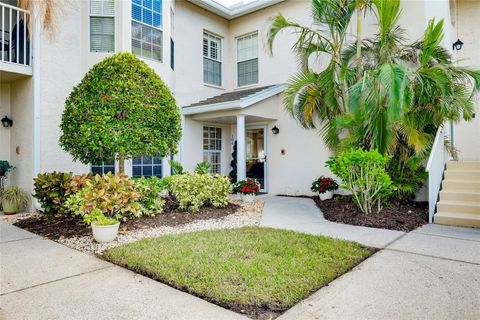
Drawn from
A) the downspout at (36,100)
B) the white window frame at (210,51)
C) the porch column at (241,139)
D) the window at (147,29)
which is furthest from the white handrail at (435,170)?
the downspout at (36,100)

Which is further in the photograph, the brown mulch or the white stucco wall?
the white stucco wall

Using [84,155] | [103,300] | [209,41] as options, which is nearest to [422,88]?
[103,300]

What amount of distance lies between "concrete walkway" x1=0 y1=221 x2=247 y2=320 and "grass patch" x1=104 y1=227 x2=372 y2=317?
0.18 meters

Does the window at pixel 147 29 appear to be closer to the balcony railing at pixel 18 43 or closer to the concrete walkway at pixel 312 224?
the balcony railing at pixel 18 43

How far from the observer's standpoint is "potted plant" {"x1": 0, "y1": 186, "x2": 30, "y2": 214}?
743 centimetres

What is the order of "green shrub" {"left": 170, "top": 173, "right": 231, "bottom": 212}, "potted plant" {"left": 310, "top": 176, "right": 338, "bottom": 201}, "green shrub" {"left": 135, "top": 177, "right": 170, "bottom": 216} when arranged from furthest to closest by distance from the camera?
"potted plant" {"left": 310, "top": 176, "right": 338, "bottom": 201}
"green shrub" {"left": 170, "top": 173, "right": 231, "bottom": 212}
"green shrub" {"left": 135, "top": 177, "right": 170, "bottom": 216}

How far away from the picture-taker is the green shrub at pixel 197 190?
23.0ft

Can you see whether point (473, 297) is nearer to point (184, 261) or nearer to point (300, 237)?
point (300, 237)

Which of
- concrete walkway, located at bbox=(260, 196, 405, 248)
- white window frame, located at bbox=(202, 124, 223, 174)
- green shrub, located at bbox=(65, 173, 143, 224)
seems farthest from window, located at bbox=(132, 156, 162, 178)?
concrete walkway, located at bbox=(260, 196, 405, 248)

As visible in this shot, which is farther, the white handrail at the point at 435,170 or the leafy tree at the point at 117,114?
the white handrail at the point at 435,170

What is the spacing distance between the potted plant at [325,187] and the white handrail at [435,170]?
286cm

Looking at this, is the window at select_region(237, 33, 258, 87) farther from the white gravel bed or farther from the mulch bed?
the mulch bed

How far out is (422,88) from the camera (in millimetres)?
6309

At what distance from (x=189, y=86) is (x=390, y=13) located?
6564mm
